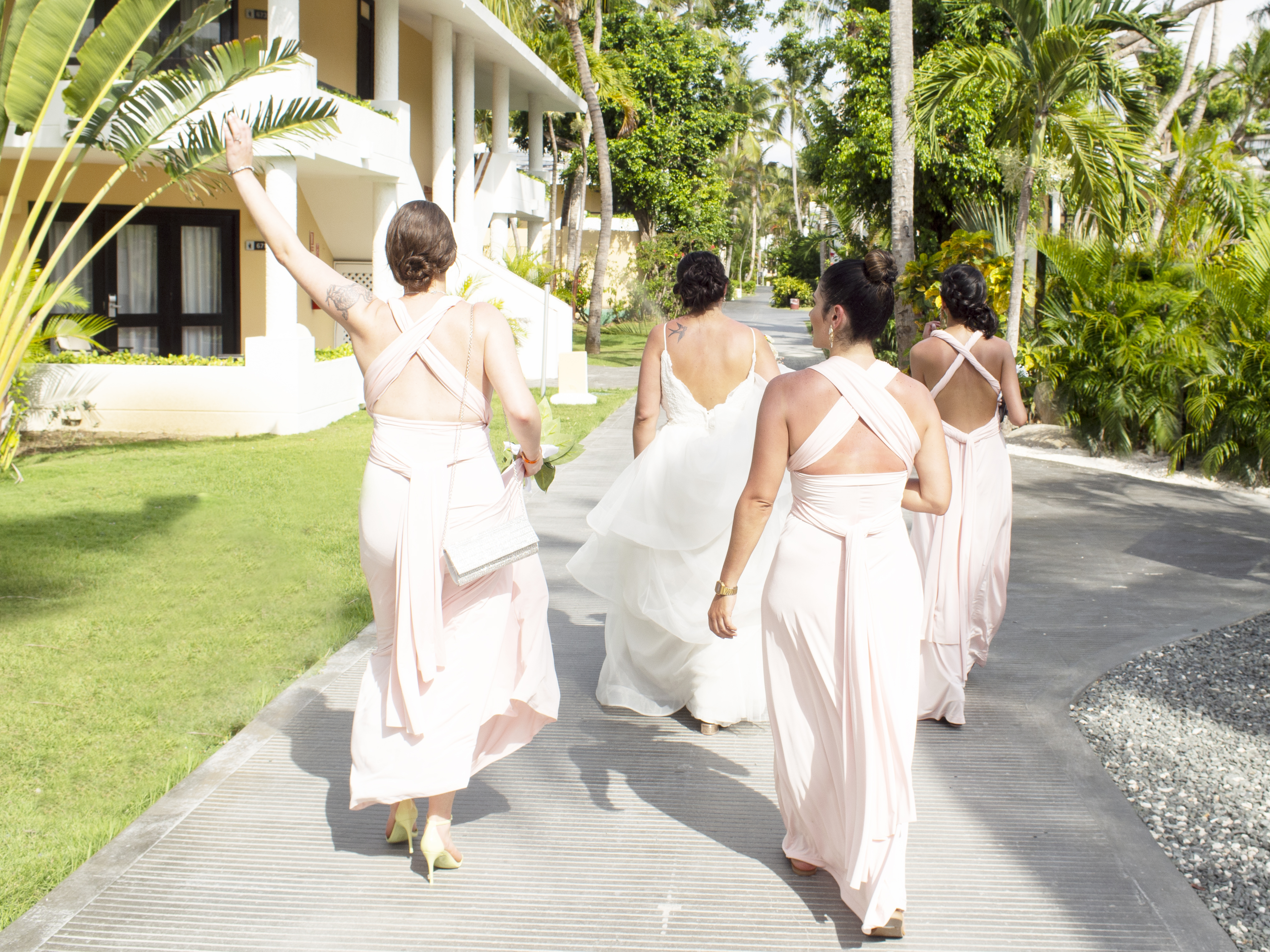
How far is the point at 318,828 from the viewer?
3824 millimetres

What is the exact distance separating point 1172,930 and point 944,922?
659 mm

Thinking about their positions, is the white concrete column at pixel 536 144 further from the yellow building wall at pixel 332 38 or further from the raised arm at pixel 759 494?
the raised arm at pixel 759 494

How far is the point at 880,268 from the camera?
3.65 metres

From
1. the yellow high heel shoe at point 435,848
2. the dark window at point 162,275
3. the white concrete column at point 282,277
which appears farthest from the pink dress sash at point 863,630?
the dark window at point 162,275

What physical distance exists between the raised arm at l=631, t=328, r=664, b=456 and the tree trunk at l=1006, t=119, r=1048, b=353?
8.93 m

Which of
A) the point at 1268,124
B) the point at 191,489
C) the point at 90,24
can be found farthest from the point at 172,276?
the point at 1268,124

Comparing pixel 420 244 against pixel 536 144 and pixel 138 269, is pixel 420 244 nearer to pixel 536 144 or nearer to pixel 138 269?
pixel 138 269

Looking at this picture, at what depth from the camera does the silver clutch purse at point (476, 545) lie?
3.34m

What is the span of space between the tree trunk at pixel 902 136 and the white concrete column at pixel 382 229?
23.1ft

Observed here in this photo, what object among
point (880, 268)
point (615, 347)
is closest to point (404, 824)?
point (880, 268)

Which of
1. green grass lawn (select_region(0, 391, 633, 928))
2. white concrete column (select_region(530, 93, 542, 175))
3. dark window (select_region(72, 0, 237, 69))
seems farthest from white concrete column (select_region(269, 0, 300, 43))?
white concrete column (select_region(530, 93, 542, 175))

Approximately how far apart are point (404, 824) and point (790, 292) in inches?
2177

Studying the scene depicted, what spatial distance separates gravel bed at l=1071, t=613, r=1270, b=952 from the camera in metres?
3.61

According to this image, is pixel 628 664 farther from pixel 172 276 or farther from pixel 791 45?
pixel 791 45
